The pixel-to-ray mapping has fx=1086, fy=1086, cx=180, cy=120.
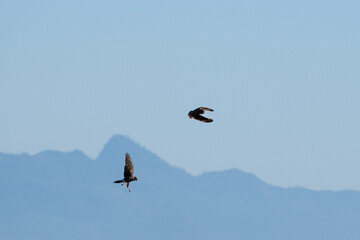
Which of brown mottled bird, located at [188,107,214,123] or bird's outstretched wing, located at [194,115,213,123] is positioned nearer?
brown mottled bird, located at [188,107,214,123]

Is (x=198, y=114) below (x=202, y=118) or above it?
above

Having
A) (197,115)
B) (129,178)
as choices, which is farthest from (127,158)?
(197,115)

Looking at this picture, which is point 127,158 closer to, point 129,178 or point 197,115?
point 129,178

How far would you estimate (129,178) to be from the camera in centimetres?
10412

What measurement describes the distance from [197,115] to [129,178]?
10.3 meters

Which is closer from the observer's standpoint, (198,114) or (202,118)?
(198,114)

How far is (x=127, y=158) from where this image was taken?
105 meters

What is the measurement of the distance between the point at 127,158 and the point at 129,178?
2070mm

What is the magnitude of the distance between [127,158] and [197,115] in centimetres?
991

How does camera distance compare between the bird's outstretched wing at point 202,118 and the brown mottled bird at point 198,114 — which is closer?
the brown mottled bird at point 198,114

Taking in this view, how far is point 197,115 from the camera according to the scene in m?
98.9
